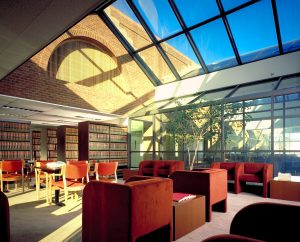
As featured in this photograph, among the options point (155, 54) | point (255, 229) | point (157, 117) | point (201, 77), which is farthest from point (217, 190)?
point (155, 54)

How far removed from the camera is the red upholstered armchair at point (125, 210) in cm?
240

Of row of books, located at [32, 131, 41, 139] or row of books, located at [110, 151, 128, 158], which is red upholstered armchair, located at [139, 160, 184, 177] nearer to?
row of books, located at [110, 151, 128, 158]

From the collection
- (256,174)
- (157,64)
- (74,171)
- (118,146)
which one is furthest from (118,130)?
(256,174)

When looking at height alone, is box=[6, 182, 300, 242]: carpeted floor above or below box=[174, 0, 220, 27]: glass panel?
below

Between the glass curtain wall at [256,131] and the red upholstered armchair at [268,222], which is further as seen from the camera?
the glass curtain wall at [256,131]

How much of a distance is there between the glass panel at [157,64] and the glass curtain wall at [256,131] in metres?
3.33

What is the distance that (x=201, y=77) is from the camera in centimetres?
964

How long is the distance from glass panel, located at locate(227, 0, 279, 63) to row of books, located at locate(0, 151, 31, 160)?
810 centimetres

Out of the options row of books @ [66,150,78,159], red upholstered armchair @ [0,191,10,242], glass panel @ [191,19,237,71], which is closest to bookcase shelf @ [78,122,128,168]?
row of books @ [66,150,78,159]

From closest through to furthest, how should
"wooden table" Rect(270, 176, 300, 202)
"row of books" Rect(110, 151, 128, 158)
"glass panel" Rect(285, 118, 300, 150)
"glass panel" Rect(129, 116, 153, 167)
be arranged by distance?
"wooden table" Rect(270, 176, 300, 202)
"glass panel" Rect(285, 118, 300, 150)
"glass panel" Rect(129, 116, 153, 167)
"row of books" Rect(110, 151, 128, 158)

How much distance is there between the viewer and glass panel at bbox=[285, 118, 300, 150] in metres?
6.49

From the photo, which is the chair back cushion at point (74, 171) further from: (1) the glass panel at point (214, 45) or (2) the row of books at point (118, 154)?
(1) the glass panel at point (214, 45)

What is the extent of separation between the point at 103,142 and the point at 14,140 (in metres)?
3.11

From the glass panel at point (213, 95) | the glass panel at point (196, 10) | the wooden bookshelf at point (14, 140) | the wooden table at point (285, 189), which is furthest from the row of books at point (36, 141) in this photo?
the wooden table at point (285, 189)
